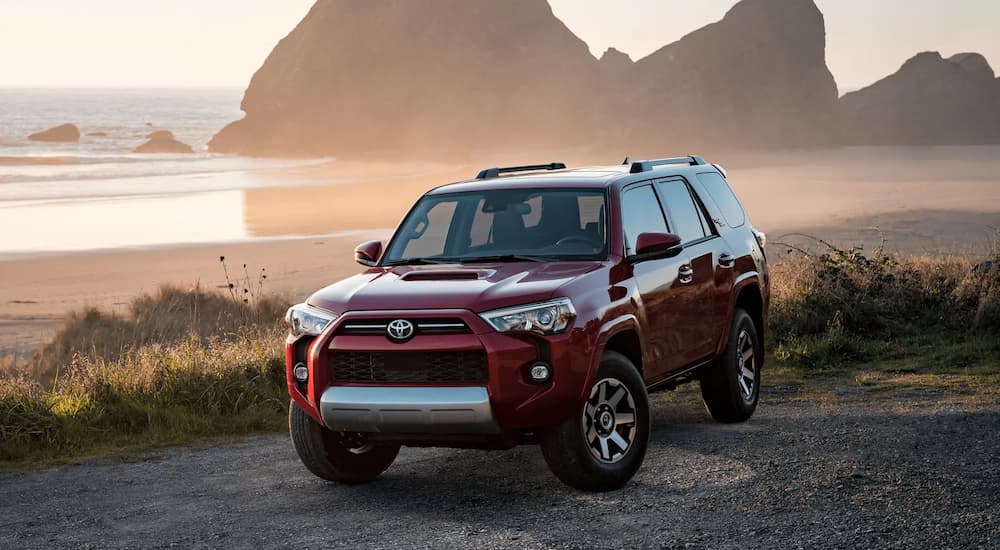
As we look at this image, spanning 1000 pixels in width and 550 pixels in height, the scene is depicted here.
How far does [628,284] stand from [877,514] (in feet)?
6.30

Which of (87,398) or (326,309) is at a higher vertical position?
(326,309)

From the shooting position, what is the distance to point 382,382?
666 centimetres

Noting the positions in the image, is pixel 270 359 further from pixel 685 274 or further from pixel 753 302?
pixel 685 274

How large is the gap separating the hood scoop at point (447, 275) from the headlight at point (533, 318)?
1.64 ft

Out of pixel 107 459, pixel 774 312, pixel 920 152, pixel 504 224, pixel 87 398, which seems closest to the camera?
pixel 504 224

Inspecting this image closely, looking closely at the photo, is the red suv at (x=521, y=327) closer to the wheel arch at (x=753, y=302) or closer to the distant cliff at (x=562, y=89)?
the wheel arch at (x=753, y=302)

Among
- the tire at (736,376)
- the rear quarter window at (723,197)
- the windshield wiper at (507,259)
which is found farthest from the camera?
the rear quarter window at (723,197)

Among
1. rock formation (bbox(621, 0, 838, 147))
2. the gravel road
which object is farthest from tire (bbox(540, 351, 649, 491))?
rock formation (bbox(621, 0, 838, 147))

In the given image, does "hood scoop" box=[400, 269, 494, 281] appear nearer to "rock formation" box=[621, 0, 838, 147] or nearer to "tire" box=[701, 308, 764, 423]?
"tire" box=[701, 308, 764, 423]

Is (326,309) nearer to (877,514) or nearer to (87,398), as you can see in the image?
(877,514)

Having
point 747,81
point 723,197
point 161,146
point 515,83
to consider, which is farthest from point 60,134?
point 723,197

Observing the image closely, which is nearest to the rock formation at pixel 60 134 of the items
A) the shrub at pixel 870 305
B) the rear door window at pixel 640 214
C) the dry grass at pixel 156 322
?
the dry grass at pixel 156 322

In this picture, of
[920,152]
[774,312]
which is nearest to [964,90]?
[920,152]

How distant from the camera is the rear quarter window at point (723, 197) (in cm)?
938
